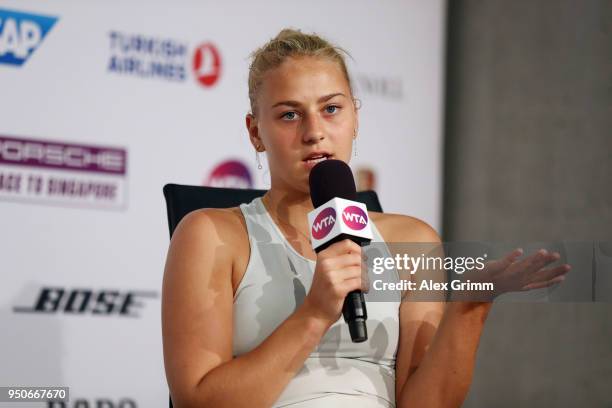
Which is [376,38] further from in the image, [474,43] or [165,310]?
[165,310]

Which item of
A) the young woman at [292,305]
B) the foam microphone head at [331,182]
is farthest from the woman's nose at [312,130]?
the foam microphone head at [331,182]

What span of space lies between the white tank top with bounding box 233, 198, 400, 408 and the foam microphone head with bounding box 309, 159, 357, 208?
8.8 inches

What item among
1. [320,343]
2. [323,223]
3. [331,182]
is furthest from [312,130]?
[320,343]

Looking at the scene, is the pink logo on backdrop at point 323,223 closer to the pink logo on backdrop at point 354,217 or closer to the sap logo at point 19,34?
the pink logo on backdrop at point 354,217

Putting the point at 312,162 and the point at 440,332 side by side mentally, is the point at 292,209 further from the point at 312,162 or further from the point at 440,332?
the point at 440,332

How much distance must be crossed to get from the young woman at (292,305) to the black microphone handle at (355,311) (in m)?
0.02

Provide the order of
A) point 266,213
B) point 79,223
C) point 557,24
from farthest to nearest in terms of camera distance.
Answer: point 557,24
point 79,223
point 266,213

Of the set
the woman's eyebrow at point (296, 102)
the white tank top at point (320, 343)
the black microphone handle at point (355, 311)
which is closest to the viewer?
the black microphone handle at point (355, 311)

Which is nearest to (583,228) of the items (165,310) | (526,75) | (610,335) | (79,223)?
(610,335)

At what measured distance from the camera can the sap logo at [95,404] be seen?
124 inches

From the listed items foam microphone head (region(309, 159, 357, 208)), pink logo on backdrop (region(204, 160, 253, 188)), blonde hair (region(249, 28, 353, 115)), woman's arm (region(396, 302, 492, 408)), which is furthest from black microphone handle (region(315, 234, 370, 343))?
pink logo on backdrop (region(204, 160, 253, 188))

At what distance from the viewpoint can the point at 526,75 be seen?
409cm

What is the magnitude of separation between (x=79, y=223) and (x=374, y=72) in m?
1.72

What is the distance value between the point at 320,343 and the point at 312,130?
431 mm
